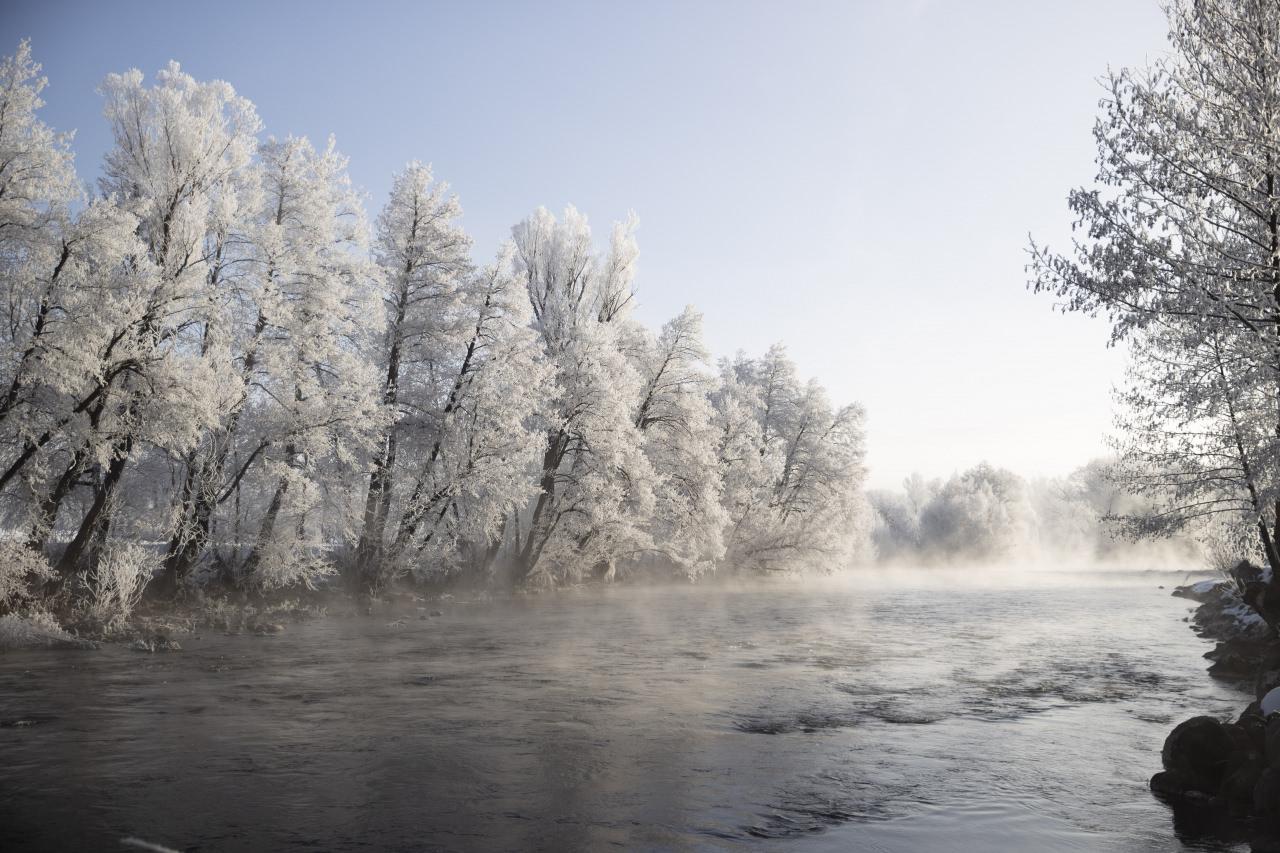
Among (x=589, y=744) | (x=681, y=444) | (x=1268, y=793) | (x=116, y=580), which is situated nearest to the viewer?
(x=1268, y=793)

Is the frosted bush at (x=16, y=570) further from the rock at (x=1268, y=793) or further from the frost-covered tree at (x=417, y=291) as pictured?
the rock at (x=1268, y=793)

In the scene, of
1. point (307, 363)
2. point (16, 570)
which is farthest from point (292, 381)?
point (16, 570)

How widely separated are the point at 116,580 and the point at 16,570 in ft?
9.92

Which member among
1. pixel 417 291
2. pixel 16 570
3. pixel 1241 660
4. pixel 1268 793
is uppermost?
pixel 417 291

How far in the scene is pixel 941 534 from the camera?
97625mm

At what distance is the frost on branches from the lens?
18.8 meters

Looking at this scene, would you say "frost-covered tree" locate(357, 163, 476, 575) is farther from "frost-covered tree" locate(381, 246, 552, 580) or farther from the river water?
the river water

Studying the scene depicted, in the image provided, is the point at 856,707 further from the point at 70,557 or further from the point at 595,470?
the point at 595,470

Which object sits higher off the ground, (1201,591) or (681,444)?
(681,444)

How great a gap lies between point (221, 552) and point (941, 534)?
87.6 metres

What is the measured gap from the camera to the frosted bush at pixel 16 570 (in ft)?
57.6

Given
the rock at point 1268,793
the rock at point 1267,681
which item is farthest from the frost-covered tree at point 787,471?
the rock at point 1268,793

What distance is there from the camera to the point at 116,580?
20656 mm

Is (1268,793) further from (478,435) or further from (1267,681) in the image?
(478,435)
